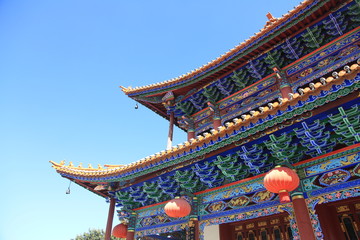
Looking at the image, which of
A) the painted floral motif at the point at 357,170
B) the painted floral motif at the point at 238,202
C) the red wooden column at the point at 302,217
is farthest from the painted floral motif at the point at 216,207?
the painted floral motif at the point at 357,170

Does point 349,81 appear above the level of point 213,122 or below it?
below

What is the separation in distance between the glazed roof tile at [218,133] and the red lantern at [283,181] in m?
0.96

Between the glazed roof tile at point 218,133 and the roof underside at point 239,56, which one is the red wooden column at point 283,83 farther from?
the glazed roof tile at point 218,133

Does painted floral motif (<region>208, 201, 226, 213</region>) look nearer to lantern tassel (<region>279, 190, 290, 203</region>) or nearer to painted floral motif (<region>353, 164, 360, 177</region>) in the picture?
lantern tassel (<region>279, 190, 290, 203</region>)

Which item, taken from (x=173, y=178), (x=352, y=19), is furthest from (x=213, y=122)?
(x=352, y=19)

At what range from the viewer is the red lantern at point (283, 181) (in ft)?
14.0

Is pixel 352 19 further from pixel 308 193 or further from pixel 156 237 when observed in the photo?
pixel 156 237

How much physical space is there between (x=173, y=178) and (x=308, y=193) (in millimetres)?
A: 2914

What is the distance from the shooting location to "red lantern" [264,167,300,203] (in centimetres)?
427

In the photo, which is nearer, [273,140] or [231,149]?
[273,140]

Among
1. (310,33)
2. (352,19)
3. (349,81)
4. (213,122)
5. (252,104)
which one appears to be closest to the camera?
(349,81)

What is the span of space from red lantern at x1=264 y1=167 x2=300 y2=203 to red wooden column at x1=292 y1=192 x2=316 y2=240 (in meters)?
0.34

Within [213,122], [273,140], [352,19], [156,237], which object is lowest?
[156,237]

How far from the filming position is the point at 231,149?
500 centimetres
